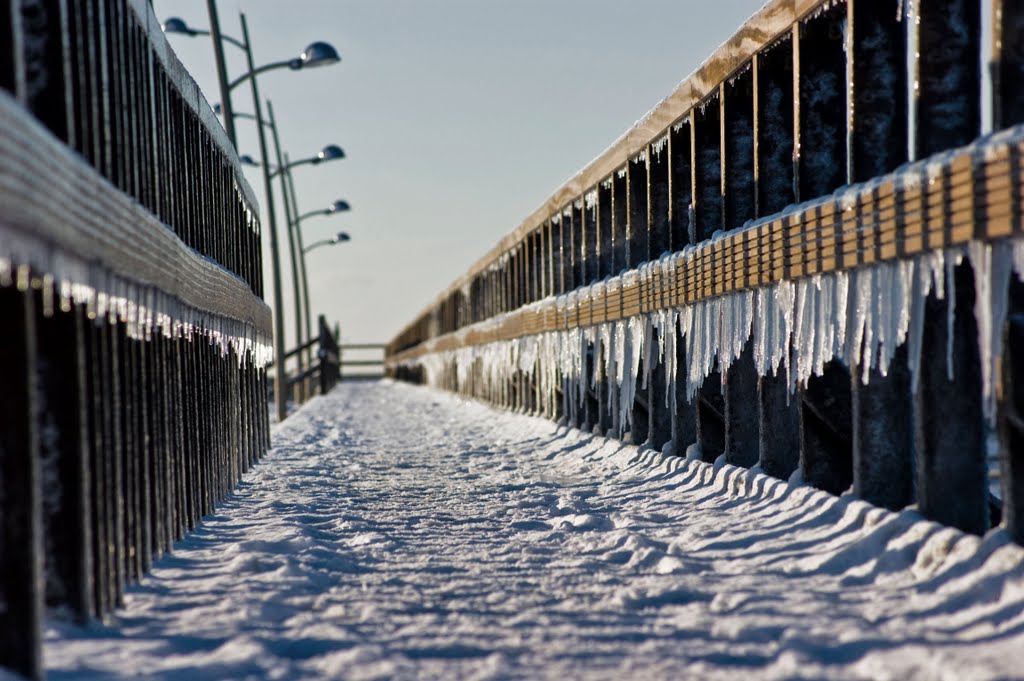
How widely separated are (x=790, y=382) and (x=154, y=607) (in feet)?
14.1

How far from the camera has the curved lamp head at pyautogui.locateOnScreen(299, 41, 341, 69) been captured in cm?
1766

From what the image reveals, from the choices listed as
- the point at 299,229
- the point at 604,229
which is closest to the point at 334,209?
the point at 299,229

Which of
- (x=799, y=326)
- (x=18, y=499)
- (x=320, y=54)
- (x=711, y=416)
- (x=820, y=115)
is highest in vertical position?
(x=320, y=54)

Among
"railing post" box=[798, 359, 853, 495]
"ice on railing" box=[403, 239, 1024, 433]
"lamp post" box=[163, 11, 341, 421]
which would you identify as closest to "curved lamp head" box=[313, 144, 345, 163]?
"lamp post" box=[163, 11, 341, 421]

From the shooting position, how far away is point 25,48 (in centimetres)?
401

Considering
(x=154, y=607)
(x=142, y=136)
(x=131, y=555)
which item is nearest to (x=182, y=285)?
(x=142, y=136)

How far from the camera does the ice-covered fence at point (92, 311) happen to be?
3.50m

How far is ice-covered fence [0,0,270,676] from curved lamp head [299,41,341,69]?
1017cm

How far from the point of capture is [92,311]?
4371mm

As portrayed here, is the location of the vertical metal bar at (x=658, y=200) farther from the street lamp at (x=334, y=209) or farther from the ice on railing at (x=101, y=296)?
the street lamp at (x=334, y=209)

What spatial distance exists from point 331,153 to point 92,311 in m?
21.1

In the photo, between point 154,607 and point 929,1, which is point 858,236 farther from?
point 154,607

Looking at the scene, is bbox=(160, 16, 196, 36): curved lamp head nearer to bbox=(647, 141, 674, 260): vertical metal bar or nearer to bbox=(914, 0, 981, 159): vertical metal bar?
bbox=(647, 141, 674, 260): vertical metal bar

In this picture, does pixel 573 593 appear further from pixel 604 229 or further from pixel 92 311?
pixel 604 229
